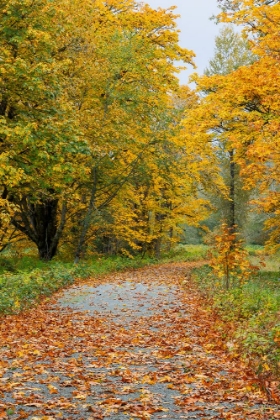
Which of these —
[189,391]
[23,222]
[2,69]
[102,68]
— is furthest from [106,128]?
[189,391]

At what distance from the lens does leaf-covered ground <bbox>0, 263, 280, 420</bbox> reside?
242 inches

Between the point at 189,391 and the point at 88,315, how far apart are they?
6764 millimetres

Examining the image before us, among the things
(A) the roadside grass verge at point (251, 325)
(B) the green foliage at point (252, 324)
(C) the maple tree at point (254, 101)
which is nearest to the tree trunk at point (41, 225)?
(C) the maple tree at point (254, 101)

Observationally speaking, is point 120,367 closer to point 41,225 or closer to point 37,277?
point 37,277

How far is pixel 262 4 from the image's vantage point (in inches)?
693

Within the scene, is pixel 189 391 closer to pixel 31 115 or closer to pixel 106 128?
pixel 31 115

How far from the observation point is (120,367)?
827cm

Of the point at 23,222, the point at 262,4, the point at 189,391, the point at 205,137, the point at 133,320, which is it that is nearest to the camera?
the point at 189,391

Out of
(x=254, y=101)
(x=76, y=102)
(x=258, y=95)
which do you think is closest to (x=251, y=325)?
(x=258, y=95)

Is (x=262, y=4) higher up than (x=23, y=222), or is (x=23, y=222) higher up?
(x=262, y=4)

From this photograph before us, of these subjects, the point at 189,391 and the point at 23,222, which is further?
the point at 23,222

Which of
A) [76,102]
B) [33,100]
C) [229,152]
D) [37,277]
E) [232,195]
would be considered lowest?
[37,277]

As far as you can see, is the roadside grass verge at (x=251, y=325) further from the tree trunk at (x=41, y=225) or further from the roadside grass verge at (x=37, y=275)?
the tree trunk at (x=41, y=225)

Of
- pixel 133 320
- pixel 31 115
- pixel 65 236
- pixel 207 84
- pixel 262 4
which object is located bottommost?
pixel 133 320
